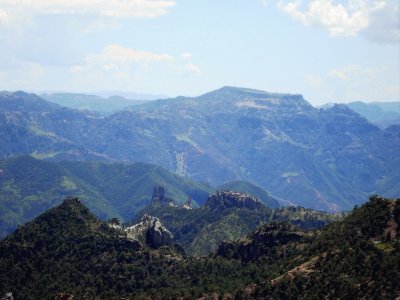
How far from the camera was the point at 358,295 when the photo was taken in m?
192

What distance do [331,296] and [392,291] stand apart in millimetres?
20175

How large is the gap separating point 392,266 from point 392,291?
13619mm

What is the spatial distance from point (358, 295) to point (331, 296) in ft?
31.0

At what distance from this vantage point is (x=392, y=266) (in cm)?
19762

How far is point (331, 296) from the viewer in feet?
650

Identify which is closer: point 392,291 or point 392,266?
point 392,291

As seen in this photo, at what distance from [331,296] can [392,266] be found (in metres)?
20.9

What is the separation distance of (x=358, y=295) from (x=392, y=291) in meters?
10.7

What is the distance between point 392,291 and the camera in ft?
609

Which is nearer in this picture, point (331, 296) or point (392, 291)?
point (392, 291)
